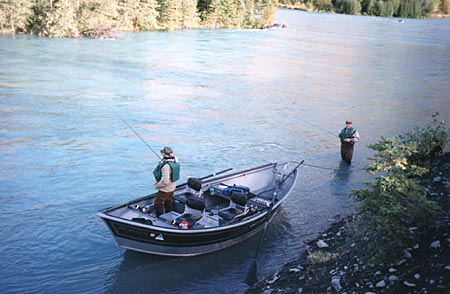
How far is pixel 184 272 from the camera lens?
9461 millimetres

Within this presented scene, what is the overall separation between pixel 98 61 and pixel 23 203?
69.9 feet

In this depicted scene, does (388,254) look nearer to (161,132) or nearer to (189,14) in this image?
(161,132)

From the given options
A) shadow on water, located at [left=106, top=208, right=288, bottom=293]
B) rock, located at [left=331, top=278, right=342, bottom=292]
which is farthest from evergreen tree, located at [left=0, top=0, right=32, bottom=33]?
rock, located at [left=331, top=278, right=342, bottom=292]

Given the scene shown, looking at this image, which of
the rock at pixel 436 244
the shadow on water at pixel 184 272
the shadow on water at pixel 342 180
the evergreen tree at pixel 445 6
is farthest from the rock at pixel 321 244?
the evergreen tree at pixel 445 6

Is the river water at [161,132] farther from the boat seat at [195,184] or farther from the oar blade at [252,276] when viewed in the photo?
the boat seat at [195,184]

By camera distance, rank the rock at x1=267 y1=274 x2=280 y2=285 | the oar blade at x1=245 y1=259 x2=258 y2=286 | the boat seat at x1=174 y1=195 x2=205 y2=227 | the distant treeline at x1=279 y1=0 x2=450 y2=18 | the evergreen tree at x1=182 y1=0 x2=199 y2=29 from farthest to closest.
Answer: the distant treeline at x1=279 y1=0 x2=450 y2=18, the evergreen tree at x1=182 y1=0 x2=199 y2=29, the boat seat at x1=174 y1=195 x2=205 y2=227, the oar blade at x1=245 y1=259 x2=258 y2=286, the rock at x1=267 y1=274 x2=280 y2=285

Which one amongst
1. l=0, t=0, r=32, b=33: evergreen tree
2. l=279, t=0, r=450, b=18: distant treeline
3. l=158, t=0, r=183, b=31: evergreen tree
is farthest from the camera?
l=279, t=0, r=450, b=18: distant treeline

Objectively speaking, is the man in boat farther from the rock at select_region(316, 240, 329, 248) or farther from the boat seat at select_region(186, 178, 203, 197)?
the rock at select_region(316, 240, 329, 248)

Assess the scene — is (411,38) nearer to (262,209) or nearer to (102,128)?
(102,128)

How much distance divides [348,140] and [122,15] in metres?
38.5

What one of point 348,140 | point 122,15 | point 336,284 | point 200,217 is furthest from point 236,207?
point 122,15

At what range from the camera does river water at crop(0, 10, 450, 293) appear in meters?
9.73

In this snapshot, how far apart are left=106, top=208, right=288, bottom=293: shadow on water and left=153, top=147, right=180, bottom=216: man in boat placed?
1054 millimetres

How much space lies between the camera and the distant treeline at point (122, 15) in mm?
40406
